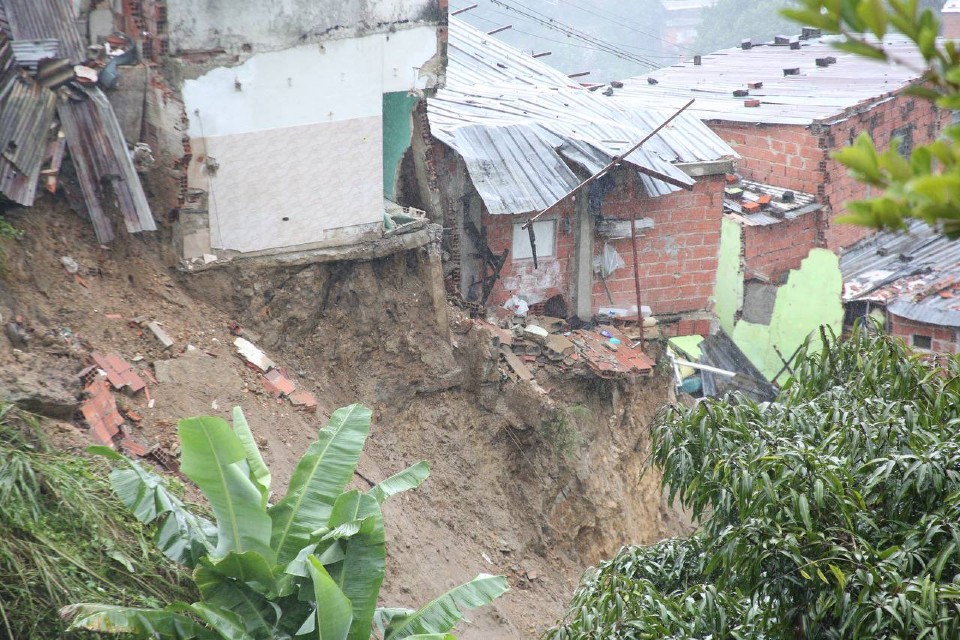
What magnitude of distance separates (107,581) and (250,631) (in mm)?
1014

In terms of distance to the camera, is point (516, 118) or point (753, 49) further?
point (753, 49)

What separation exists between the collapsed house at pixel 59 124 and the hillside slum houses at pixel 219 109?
12 millimetres

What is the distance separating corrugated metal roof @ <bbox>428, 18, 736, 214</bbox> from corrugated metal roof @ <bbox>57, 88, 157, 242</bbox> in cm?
487

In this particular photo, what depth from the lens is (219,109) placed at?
9688mm

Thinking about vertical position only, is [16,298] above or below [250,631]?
above

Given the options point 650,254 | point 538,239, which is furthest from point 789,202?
point 538,239

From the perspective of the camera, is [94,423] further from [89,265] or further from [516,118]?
[516,118]

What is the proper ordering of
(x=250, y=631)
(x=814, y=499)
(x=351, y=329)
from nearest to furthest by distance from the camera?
1. (x=814, y=499)
2. (x=250, y=631)
3. (x=351, y=329)

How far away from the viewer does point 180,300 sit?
970 cm

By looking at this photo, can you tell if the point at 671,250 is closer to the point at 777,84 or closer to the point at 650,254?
the point at 650,254

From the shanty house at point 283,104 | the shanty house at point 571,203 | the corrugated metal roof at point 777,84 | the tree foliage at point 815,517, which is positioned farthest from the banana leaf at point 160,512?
the corrugated metal roof at point 777,84

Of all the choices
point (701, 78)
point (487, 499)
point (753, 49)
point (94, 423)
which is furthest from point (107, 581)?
point (753, 49)

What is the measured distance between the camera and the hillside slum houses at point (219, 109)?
28.2ft

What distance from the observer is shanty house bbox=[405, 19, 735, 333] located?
1288 cm
